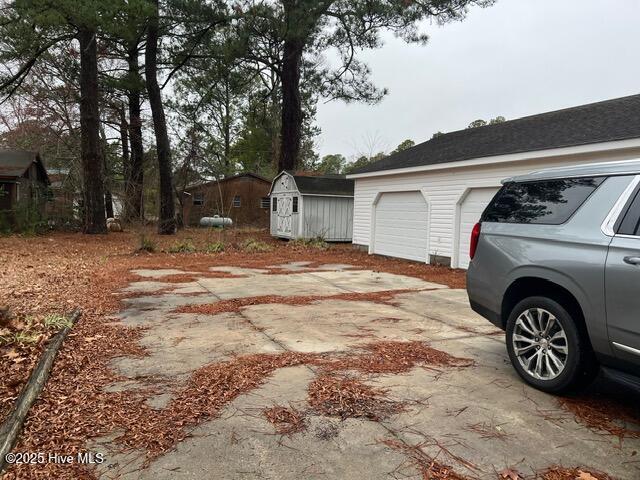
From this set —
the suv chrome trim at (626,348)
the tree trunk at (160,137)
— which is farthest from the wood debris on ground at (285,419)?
the tree trunk at (160,137)

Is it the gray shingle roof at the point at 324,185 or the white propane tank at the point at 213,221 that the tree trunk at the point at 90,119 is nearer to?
the gray shingle roof at the point at 324,185

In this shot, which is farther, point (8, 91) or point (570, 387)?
point (8, 91)

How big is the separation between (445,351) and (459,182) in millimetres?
7637

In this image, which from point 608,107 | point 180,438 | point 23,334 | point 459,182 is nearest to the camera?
point 180,438

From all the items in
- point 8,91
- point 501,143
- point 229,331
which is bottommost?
point 229,331

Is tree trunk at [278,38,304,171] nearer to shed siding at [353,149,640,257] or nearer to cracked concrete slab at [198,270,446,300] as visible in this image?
shed siding at [353,149,640,257]

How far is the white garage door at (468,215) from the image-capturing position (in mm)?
10816

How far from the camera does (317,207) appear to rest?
1875 centimetres

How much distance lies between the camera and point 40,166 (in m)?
23.6

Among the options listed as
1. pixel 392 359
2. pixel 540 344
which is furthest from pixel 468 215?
pixel 540 344

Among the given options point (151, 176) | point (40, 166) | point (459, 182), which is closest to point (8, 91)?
point (40, 166)

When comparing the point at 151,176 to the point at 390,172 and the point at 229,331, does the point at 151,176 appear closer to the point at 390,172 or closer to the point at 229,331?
the point at 390,172

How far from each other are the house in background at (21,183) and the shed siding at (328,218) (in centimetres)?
1211

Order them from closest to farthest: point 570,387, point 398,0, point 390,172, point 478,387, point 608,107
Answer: point 570,387
point 478,387
point 608,107
point 390,172
point 398,0
